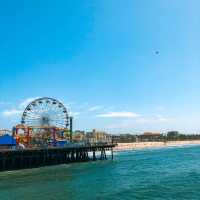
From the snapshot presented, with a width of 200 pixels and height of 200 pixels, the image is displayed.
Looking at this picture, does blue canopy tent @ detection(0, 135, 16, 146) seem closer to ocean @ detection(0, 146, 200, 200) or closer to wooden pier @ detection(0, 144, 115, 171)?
wooden pier @ detection(0, 144, 115, 171)

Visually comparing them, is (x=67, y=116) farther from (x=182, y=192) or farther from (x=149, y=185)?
(x=182, y=192)

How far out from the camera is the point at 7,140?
59.4 metres

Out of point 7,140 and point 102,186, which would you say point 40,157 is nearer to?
point 7,140

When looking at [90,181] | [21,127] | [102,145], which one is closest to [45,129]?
[21,127]

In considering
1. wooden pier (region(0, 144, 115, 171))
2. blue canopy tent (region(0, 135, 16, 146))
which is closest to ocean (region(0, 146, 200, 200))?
wooden pier (region(0, 144, 115, 171))

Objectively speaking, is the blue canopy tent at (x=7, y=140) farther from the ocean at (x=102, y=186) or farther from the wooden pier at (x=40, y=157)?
the ocean at (x=102, y=186)

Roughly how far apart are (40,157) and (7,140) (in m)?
5.50

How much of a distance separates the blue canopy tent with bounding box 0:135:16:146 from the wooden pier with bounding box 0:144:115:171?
376cm

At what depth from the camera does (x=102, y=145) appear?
226 feet

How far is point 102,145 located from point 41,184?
105ft

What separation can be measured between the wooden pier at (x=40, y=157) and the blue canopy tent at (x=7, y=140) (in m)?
3.76

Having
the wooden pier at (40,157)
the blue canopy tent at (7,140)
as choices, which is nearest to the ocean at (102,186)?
the wooden pier at (40,157)

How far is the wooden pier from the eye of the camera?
5419cm

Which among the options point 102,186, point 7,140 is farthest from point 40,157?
point 102,186
